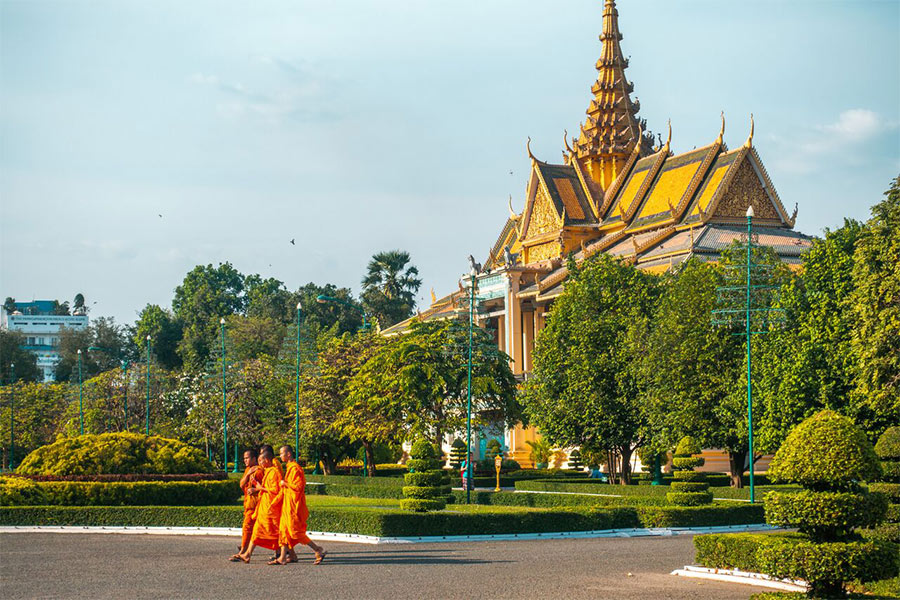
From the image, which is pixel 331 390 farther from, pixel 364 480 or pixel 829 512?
pixel 829 512

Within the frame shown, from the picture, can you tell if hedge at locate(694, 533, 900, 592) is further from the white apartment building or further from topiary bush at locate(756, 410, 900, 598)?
the white apartment building

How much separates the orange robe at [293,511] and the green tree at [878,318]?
18.0m

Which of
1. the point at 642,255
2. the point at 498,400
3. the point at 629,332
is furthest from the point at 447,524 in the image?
the point at 642,255

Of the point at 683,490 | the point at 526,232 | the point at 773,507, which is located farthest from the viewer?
the point at 526,232

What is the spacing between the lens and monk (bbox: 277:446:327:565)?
19.5 m

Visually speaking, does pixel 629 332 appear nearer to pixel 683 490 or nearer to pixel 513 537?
pixel 683 490

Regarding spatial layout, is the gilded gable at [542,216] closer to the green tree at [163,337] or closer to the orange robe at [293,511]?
the green tree at [163,337]

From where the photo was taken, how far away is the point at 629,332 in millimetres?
43438

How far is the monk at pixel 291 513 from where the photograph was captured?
19.5 m

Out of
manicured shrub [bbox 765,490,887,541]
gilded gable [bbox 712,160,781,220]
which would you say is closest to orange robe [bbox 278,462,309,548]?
manicured shrub [bbox 765,490,887,541]

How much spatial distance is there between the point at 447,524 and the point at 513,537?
1550mm

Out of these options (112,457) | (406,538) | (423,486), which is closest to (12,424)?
(112,457)

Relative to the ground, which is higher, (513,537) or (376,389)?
(376,389)

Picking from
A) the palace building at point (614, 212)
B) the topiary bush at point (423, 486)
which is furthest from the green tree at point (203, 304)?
the topiary bush at point (423, 486)
